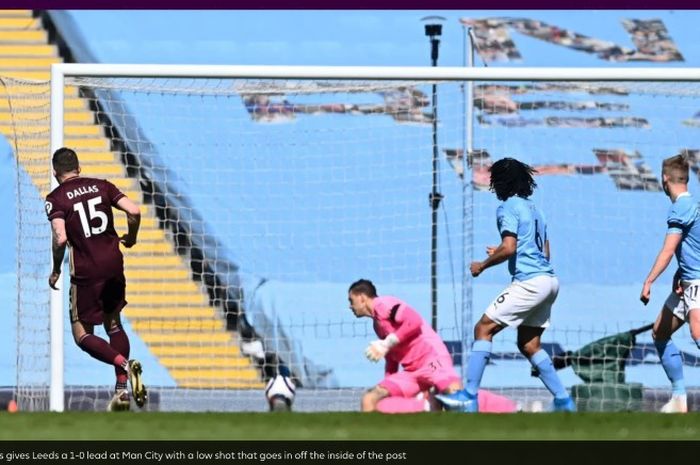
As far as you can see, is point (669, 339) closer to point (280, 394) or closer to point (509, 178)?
point (509, 178)

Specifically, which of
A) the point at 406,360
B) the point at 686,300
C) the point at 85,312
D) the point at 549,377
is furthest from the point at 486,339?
the point at 85,312

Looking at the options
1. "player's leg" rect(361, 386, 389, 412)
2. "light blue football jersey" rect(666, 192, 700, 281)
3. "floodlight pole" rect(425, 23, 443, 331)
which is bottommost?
"player's leg" rect(361, 386, 389, 412)

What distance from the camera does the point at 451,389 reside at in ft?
29.2

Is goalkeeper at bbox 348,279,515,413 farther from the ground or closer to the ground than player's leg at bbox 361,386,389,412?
farther from the ground

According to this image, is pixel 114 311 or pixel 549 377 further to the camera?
pixel 114 311

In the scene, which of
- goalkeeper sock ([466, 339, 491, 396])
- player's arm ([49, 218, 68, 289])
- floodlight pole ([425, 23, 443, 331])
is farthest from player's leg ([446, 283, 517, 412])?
floodlight pole ([425, 23, 443, 331])

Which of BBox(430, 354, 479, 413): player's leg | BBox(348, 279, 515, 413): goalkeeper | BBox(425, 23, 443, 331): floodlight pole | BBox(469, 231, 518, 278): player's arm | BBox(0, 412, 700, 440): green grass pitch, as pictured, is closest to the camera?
BBox(0, 412, 700, 440): green grass pitch

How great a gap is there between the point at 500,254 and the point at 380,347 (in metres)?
0.81

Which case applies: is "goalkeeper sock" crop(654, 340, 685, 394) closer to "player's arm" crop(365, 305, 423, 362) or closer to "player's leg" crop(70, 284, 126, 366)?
"player's arm" crop(365, 305, 423, 362)

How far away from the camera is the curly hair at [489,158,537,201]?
864 cm

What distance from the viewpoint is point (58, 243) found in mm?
8477

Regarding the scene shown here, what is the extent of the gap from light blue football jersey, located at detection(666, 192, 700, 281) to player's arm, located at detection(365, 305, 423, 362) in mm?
1471

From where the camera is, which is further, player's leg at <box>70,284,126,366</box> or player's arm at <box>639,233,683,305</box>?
player's leg at <box>70,284,126,366</box>
